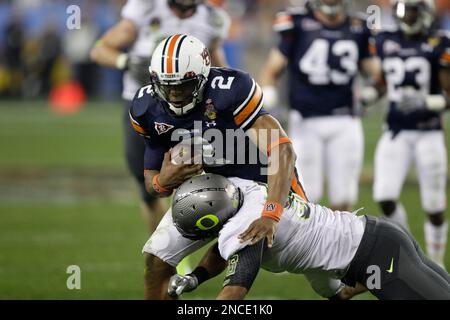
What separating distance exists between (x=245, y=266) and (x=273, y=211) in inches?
10.4

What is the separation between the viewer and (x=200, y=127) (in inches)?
174

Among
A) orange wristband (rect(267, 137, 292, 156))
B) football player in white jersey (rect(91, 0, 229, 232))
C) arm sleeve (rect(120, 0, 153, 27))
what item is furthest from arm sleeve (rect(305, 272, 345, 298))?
arm sleeve (rect(120, 0, 153, 27))

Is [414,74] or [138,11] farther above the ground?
[138,11]

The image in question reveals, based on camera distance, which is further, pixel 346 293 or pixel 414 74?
pixel 414 74

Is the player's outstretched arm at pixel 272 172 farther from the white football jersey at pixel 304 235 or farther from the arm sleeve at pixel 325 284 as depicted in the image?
the arm sleeve at pixel 325 284

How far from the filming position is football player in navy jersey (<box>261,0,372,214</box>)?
6.97m

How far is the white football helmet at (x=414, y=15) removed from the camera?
6562 millimetres

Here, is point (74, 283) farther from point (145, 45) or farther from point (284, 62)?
point (284, 62)

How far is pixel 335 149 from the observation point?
699 cm

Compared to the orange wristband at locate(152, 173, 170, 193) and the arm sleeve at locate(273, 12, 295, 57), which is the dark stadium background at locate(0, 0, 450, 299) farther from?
the orange wristband at locate(152, 173, 170, 193)

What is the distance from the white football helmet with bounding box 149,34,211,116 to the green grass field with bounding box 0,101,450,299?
1.76m

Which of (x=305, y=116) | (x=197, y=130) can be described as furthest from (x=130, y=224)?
(x=197, y=130)

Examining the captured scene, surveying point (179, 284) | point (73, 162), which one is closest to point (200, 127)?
point (179, 284)

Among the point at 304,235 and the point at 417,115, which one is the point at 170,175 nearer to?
the point at 304,235
